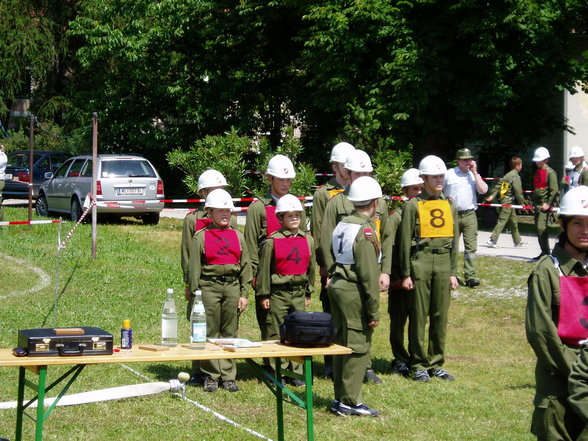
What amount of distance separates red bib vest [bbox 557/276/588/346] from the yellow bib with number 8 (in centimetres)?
524

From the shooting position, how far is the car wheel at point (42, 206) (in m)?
26.6

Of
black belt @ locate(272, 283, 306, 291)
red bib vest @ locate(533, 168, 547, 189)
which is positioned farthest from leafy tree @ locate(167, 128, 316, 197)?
black belt @ locate(272, 283, 306, 291)

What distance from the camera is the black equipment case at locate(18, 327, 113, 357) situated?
264 inches

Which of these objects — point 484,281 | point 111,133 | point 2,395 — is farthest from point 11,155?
point 2,395

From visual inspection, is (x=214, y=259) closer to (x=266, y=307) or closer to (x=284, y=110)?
(x=266, y=307)

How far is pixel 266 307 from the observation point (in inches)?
404

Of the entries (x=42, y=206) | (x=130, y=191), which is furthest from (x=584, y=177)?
(x=42, y=206)

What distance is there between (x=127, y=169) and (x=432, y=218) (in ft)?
48.6

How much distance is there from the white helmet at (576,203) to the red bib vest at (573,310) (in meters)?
0.36

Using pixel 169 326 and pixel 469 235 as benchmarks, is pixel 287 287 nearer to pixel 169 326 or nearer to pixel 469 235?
pixel 169 326

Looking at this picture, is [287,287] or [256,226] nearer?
[287,287]

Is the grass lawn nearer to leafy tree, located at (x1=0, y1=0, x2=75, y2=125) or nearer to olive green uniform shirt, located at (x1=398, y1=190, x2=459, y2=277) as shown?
olive green uniform shirt, located at (x1=398, y1=190, x2=459, y2=277)

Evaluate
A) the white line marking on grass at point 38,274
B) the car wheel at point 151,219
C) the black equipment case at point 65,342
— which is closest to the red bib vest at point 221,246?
the black equipment case at point 65,342

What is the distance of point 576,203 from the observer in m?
5.52
